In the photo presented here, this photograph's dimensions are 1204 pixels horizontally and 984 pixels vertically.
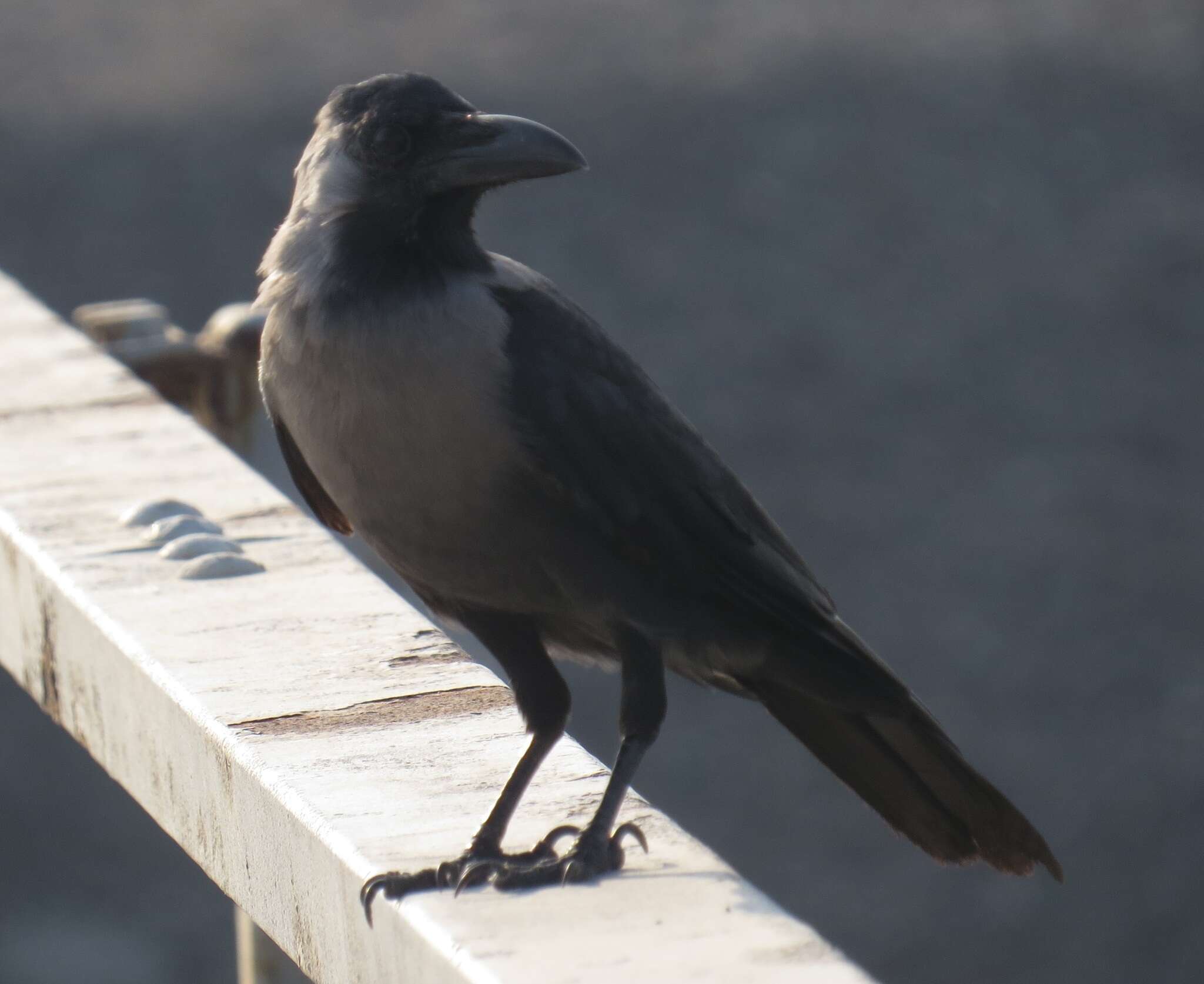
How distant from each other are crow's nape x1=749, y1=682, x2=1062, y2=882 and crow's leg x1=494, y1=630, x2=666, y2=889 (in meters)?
0.37

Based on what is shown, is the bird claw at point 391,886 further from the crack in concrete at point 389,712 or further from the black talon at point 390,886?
the crack in concrete at point 389,712

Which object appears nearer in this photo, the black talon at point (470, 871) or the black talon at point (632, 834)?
the black talon at point (470, 871)

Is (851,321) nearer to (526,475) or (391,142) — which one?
(391,142)

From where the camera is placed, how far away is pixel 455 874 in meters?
3.14

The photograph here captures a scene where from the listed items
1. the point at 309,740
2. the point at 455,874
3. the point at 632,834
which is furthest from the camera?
the point at 309,740

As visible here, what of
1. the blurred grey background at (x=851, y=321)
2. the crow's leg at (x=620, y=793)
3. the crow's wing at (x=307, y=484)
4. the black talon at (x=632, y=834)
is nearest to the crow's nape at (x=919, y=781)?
the crow's leg at (x=620, y=793)

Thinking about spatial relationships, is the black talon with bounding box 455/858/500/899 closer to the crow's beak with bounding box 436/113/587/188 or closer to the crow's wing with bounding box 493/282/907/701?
the crow's wing with bounding box 493/282/907/701

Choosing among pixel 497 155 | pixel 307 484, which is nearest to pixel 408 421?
pixel 497 155

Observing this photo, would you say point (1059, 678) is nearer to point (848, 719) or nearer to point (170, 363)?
point (170, 363)

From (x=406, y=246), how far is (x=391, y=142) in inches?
7.7

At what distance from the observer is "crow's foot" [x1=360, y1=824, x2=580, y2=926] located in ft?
9.95

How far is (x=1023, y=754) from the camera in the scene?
33.4 ft

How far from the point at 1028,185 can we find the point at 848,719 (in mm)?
13599

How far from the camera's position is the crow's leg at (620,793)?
3188 millimetres
